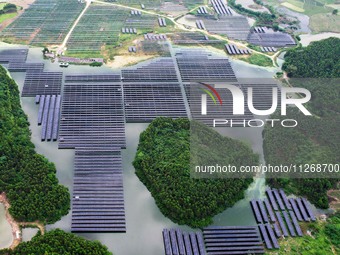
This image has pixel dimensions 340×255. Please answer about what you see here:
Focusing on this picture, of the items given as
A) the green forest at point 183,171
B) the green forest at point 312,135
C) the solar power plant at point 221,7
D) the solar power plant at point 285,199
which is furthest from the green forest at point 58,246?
the solar power plant at point 221,7

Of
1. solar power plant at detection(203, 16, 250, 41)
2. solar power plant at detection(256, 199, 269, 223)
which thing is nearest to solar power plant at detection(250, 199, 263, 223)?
solar power plant at detection(256, 199, 269, 223)

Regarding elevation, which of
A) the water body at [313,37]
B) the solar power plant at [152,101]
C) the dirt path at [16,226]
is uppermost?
the water body at [313,37]

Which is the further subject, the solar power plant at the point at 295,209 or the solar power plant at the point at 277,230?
the solar power plant at the point at 295,209

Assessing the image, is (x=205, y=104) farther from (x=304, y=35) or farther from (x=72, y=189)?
(x=304, y=35)

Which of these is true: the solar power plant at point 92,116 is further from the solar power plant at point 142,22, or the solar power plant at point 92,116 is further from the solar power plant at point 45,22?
the solar power plant at point 142,22

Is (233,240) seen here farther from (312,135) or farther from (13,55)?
(13,55)

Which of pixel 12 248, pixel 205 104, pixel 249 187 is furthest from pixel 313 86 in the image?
pixel 12 248
